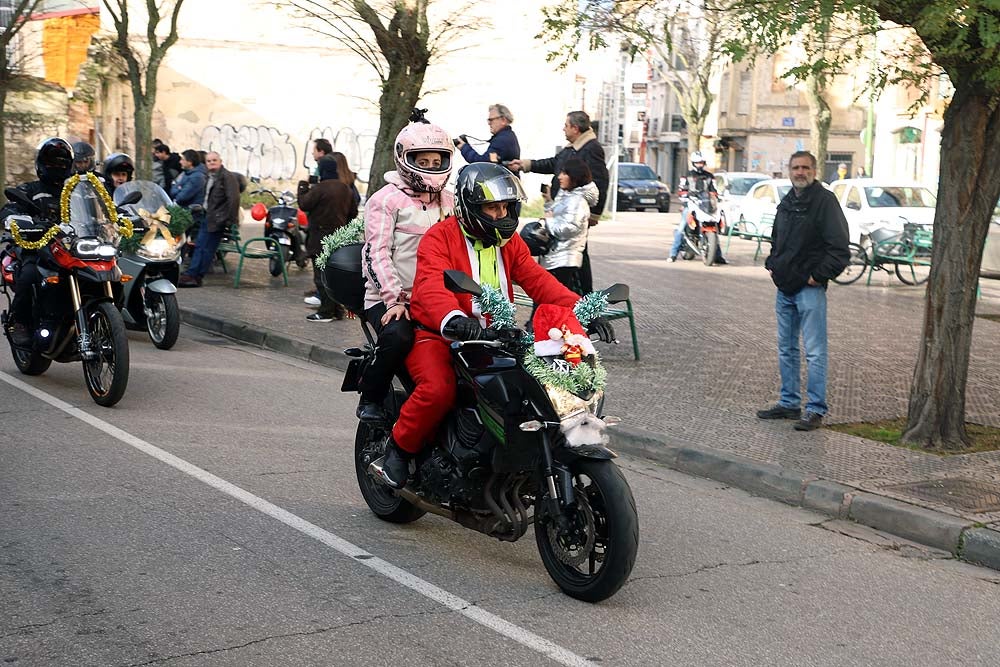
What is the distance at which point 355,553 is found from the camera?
5.69 meters

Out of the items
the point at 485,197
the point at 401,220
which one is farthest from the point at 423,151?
the point at 485,197

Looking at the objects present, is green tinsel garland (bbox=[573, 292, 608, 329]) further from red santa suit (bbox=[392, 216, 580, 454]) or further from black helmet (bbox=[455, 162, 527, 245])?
black helmet (bbox=[455, 162, 527, 245])

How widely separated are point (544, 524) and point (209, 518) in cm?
185

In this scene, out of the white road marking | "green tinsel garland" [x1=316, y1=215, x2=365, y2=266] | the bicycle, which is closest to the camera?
the white road marking

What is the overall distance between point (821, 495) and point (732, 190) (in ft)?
94.3

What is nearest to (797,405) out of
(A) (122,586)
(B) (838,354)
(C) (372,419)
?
(B) (838,354)

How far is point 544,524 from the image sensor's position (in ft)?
17.3

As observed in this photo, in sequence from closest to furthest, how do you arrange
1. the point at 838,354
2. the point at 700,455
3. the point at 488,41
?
1. the point at 700,455
2. the point at 838,354
3. the point at 488,41

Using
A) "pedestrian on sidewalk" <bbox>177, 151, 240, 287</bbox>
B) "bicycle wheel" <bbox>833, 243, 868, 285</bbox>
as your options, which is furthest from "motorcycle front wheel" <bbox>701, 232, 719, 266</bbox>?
"pedestrian on sidewalk" <bbox>177, 151, 240, 287</bbox>

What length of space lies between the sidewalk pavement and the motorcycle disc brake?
234cm

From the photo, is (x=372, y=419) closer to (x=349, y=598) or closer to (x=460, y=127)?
(x=349, y=598)

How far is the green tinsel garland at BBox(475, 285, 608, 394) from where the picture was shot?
503 centimetres

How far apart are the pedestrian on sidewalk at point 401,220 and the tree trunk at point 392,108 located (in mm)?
9042

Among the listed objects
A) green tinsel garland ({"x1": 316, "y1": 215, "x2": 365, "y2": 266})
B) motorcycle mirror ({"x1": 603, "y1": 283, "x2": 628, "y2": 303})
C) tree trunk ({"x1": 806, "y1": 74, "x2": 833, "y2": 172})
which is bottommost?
motorcycle mirror ({"x1": 603, "y1": 283, "x2": 628, "y2": 303})
